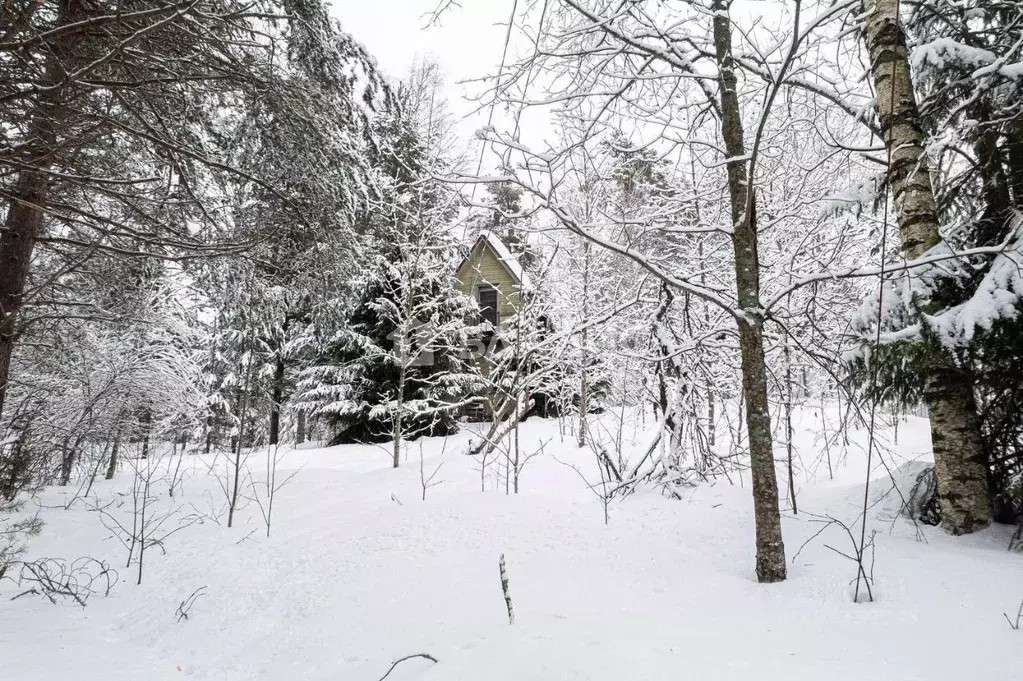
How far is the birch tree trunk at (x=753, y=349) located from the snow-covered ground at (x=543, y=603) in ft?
0.70

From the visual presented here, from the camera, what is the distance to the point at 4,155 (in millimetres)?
2436

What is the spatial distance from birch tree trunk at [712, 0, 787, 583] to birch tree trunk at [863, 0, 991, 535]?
77 centimetres

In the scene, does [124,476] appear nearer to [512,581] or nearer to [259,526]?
[259,526]

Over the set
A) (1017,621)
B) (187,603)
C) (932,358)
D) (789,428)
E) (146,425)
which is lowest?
(187,603)

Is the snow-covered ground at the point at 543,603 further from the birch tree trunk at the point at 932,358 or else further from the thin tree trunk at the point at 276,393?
the thin tree trunk at the point at 276,393

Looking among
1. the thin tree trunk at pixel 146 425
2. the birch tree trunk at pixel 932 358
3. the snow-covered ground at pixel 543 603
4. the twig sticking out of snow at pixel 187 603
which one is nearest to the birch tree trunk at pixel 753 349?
the snow-covered ground at pixel 543 603

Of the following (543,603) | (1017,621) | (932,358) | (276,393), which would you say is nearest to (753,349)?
(932,358)

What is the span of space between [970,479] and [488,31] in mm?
3704

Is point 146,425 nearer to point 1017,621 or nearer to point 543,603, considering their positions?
point 543,603

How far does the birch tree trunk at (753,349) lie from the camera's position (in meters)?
2.79

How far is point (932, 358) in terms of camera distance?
2.75 metres

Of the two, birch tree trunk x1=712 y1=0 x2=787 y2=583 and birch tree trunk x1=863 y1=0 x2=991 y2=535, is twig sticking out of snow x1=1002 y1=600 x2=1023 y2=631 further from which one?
birch tree trunk x1=863 y1=0 x2=991 y2=535

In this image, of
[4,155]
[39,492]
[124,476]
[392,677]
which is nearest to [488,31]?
[4,155]

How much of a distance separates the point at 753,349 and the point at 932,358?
918 millimetres
